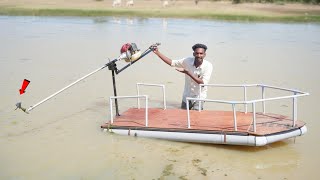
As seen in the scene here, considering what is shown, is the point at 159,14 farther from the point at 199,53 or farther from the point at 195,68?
the point at 199,53

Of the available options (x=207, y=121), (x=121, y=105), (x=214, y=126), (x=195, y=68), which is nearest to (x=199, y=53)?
(x=195, y=68)

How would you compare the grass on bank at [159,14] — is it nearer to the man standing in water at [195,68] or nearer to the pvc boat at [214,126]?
the man standing in water at [195,68]

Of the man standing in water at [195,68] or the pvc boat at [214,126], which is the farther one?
the man standing in water at [195,68]

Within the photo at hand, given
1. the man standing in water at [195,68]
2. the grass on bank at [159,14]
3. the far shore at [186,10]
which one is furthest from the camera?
the far shore at [186,10]

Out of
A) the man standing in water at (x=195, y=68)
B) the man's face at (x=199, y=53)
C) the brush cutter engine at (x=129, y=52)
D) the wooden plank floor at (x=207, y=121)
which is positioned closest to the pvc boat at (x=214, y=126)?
the wooden plank floor at (x=207, y=121)

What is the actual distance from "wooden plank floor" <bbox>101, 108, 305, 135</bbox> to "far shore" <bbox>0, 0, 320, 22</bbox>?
24.3 meters

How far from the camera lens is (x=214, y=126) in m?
7.01

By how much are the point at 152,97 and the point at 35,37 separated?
38.2 ft

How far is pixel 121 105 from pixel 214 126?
328 centimetres

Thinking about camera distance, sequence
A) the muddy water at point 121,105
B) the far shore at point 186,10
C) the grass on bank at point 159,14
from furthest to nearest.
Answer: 1. the far shore at point 186,10
2. the grass on bank at point 159,14
3. the muddy water at point 121,105

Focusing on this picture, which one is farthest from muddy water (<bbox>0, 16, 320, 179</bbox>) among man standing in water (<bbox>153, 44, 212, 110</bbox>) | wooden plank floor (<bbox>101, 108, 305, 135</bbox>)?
man standing in water (<bbox>153, 44, 212, 110</bbox>)

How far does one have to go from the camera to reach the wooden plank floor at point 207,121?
688cm

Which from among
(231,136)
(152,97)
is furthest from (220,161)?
(152,97)

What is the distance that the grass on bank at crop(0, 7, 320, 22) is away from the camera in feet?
103
